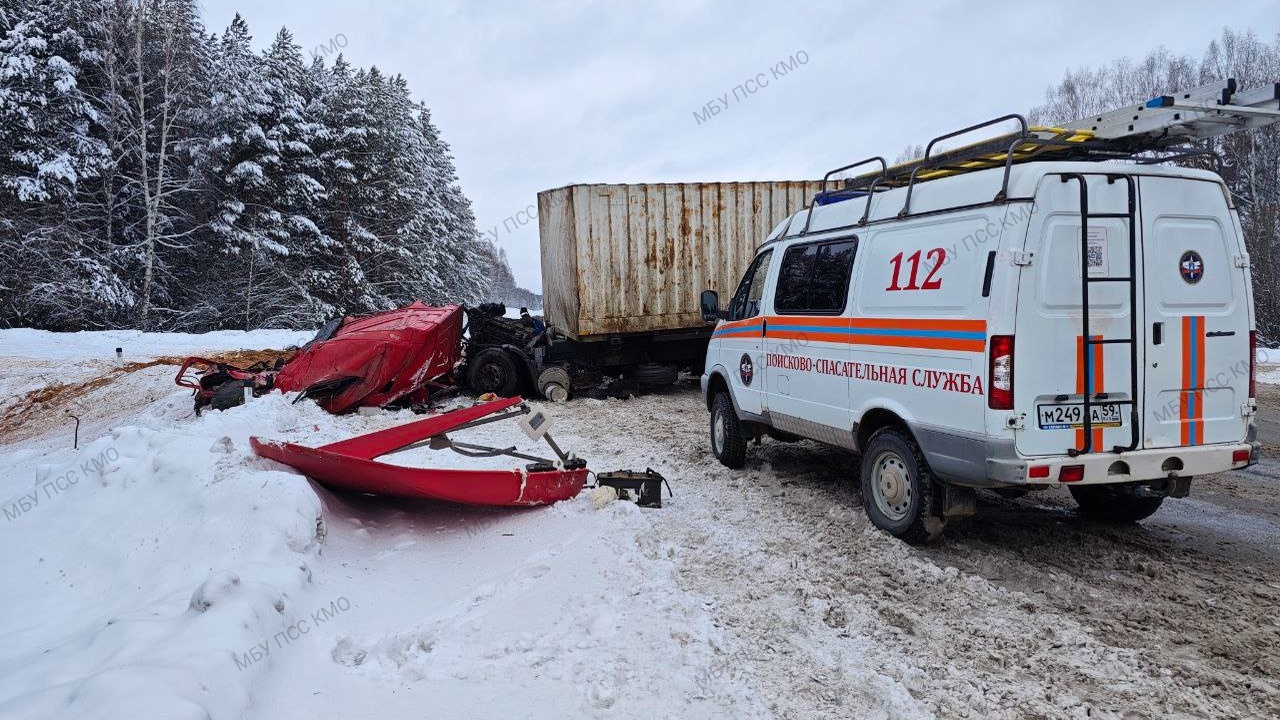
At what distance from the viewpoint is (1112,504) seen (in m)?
5.24

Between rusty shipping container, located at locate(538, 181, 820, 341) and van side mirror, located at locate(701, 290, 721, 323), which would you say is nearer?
van side mirror, located at locate(701, 290, 721, 323)

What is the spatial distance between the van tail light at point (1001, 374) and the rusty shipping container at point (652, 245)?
8.29m

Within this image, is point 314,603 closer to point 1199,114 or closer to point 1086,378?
point 1086,378

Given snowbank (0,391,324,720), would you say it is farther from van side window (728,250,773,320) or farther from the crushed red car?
the crushed red car

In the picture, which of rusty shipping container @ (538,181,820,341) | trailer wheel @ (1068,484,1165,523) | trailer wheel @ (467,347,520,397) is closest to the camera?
trailer wheel @ (1068,484,1165,523)

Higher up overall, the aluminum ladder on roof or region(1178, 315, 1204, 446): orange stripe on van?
the aluminum ladder on roof

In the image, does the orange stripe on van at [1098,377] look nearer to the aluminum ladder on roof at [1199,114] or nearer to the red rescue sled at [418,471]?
the aluminum ladder on roof at [1199,114]

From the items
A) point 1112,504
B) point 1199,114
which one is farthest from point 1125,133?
point 1112,504

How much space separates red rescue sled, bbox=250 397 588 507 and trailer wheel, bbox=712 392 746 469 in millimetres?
2325

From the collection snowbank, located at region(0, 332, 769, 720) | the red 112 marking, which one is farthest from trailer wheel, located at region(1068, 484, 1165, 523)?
snowbank, located at region(0, 332, 769, 720)

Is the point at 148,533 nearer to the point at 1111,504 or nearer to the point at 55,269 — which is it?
the point at 1111,504

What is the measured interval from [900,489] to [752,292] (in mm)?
2699

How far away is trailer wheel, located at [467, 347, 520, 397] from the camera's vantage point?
12336 mm

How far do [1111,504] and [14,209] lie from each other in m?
28.5
